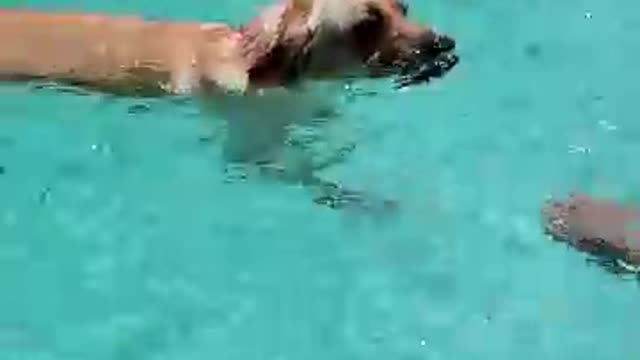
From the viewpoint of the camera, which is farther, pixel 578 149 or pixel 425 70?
pixel 425 70

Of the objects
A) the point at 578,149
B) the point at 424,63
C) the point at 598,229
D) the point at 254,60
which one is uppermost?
the point at 424,63

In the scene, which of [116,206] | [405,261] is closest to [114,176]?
[116,206]

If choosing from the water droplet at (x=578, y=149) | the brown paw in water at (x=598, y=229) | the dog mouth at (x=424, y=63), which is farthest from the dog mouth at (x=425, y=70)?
the brown paw in water at (x=598, y=229)

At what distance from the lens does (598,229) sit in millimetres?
4004

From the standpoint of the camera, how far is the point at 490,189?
14.7 feet

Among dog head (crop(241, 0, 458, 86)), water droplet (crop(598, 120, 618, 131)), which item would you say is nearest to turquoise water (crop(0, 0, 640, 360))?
water droplet (crop(598, 120, 618, 131))

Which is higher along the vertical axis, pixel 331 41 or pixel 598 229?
pixel 331 41

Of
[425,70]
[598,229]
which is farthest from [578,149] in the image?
[598,229]

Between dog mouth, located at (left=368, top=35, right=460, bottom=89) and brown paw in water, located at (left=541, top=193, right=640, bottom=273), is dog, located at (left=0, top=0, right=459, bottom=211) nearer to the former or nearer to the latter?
dog mouth, located at (left=368, top=35, right=460, bottom=89)

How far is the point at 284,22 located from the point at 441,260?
113 cm

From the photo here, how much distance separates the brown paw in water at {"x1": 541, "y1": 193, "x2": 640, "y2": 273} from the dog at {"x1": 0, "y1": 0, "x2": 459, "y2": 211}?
0.88 m

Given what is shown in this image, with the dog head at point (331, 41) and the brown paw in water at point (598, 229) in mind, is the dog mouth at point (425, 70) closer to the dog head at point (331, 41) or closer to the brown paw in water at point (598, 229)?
the dog head at point (331, 41)

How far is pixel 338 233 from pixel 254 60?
2.68 feet

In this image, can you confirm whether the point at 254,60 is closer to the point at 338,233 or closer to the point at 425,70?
the point at 425,70
